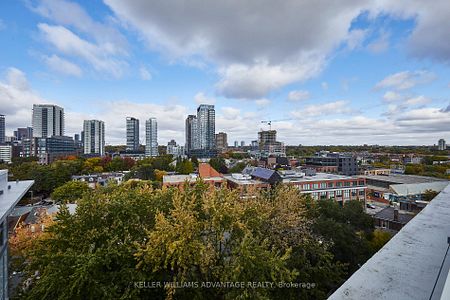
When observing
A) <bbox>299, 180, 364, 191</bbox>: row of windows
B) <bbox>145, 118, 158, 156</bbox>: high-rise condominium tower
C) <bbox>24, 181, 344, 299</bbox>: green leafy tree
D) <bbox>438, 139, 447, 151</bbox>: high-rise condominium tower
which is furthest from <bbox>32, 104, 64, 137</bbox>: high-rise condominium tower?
<bbox>438, 139, 447, 151</bbox>: high-rise condominium tower

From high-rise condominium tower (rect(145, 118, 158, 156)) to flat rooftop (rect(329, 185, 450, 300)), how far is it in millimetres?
146590

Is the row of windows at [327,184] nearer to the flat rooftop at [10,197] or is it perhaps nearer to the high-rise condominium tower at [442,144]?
the flat rooftop at [10,197]

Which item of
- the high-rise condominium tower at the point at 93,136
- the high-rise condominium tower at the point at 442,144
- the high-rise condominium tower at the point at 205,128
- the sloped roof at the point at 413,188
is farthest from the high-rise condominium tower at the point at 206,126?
the high-rise condominium tower at the point at 442,144

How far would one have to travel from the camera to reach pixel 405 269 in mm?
3916

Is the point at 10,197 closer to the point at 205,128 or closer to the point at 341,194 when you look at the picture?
the point at 341,194

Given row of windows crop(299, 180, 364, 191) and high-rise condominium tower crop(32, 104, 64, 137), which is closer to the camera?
row of windows crop(299, 180, 364, 191)

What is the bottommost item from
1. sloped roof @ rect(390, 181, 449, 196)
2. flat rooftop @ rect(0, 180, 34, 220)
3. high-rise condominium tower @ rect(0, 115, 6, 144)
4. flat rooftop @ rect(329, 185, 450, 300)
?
sloped roof @ rect(390, 181, 449, 196)

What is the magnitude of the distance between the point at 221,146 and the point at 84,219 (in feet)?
554

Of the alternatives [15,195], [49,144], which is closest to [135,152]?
[49,144]

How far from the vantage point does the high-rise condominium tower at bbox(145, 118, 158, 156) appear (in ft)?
479

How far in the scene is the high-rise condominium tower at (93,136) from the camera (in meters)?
124

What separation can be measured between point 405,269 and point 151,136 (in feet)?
497

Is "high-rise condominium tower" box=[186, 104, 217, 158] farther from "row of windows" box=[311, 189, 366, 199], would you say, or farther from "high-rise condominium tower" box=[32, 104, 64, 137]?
"row of windows" box=[311, 189, 366, 199]

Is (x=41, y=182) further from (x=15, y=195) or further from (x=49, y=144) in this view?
(x=49, y=144)
